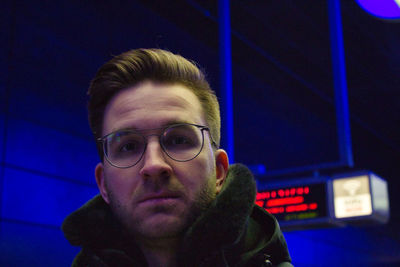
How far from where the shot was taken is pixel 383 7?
4.55 meters

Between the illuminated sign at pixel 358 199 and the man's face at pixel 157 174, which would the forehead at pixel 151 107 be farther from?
the illuminated sign at pixel 358 199


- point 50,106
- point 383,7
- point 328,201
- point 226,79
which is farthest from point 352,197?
point 50,106

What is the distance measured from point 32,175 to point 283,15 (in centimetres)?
497

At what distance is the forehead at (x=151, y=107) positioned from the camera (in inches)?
45.2

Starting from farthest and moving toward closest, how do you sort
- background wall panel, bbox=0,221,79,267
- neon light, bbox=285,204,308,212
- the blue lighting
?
neon light, bbox=285,204,308,212
background wall panel, bbox=0,221,79,267
the blue lighting

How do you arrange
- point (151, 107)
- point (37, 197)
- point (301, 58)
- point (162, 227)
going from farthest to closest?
point (301, 58) < point (37, 197) < point (151, 107) < point (162, 227)

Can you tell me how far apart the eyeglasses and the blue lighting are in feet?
12.4

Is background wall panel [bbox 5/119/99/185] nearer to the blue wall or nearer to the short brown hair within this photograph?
the blue wall

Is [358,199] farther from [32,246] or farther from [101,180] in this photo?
[101,180]

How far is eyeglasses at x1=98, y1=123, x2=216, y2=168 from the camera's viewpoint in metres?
1.12

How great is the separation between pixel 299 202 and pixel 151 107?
20.7 ft

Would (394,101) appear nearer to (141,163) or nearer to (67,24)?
(67,24)

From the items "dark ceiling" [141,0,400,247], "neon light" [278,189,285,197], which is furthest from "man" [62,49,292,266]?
"dark ceiling" [141,0,400,247]

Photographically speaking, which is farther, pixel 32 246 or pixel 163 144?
pixel 32 246
